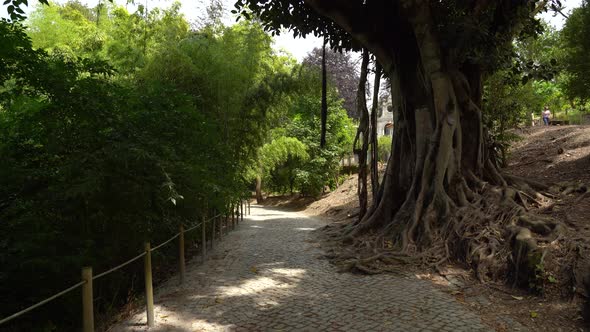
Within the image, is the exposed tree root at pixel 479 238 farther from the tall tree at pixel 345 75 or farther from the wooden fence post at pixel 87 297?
the tall tree at pixel 345 75

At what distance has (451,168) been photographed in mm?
8047

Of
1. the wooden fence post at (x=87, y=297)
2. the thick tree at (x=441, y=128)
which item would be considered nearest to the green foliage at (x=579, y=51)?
the thick tree at (x=441, y=128)

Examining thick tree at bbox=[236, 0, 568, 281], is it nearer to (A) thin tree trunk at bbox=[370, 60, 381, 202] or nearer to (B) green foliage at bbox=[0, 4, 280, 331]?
(A) thin tree trunk at bbox=[370, 60, 381, 202]

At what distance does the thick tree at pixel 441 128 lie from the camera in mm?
6906

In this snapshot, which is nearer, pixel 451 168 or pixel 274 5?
pixel 451 168

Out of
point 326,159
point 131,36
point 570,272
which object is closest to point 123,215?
point 570,272

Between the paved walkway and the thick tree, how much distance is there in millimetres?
1440

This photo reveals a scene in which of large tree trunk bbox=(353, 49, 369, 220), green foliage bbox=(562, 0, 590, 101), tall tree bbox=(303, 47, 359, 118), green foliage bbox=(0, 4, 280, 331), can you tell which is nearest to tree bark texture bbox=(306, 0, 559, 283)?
large tree trunk bbox=(353, 49, 369, 220)

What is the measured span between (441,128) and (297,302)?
4.62 metres

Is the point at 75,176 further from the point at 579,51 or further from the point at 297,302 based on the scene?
the point at 579,51

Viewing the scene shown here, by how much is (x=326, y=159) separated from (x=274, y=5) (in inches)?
596

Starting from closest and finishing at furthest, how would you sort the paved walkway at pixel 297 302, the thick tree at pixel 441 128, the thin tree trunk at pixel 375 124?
the paved walkway at pixel 297 302, the thick tree at pixel 441 128, the thin tree trunk at pixel 375 124

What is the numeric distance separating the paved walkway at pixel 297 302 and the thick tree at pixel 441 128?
1.44 meters

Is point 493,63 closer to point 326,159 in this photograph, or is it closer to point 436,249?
point 436,249
